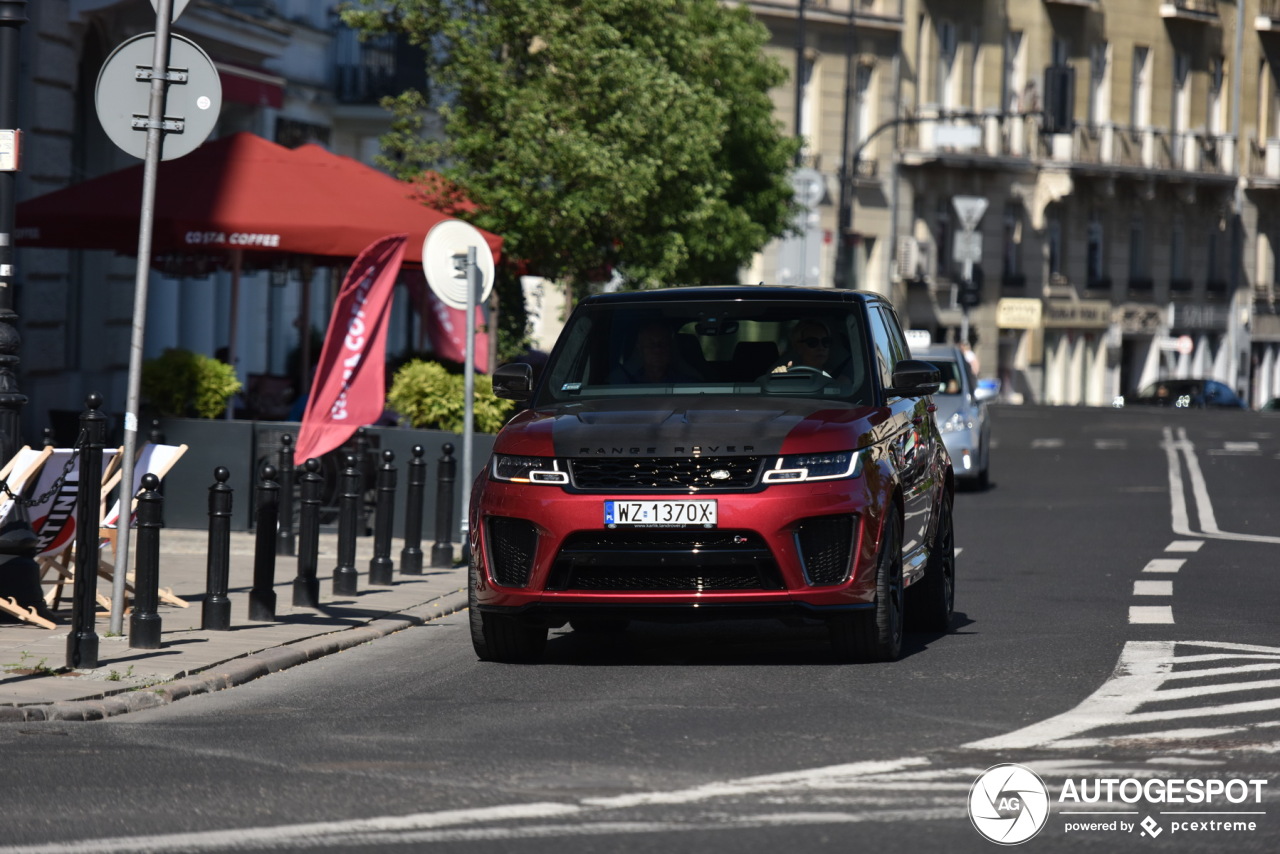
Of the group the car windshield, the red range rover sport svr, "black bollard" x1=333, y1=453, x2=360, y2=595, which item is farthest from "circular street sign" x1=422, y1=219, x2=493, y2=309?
the red range rover sport svr

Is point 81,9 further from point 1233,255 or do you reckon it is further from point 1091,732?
point 1233,255

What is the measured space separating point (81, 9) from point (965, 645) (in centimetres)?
1460

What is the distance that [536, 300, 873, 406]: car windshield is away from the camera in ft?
35.0

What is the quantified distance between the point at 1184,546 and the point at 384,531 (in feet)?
22.0

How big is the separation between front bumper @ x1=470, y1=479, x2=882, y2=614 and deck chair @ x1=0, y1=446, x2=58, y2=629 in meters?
2.71

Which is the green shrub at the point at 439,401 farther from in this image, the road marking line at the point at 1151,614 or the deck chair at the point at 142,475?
the road marking line at the point at 1151,614

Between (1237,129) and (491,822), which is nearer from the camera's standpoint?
(491,822)

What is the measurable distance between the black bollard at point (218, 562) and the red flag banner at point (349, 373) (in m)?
4.66

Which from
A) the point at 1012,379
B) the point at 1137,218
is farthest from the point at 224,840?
the point at 1137,218

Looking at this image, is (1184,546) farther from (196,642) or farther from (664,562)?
(196,642)

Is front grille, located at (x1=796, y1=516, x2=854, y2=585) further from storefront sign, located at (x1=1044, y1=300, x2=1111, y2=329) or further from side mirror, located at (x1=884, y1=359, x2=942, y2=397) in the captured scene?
storefront sign, located at (x1=1044, y1=300, x2=1111, y2=329)

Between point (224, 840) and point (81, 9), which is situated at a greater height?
point (81, 9)

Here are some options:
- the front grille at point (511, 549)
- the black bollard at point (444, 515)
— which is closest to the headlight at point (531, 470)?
the front grille at point (511, 549)

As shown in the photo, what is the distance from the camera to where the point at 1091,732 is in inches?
316
